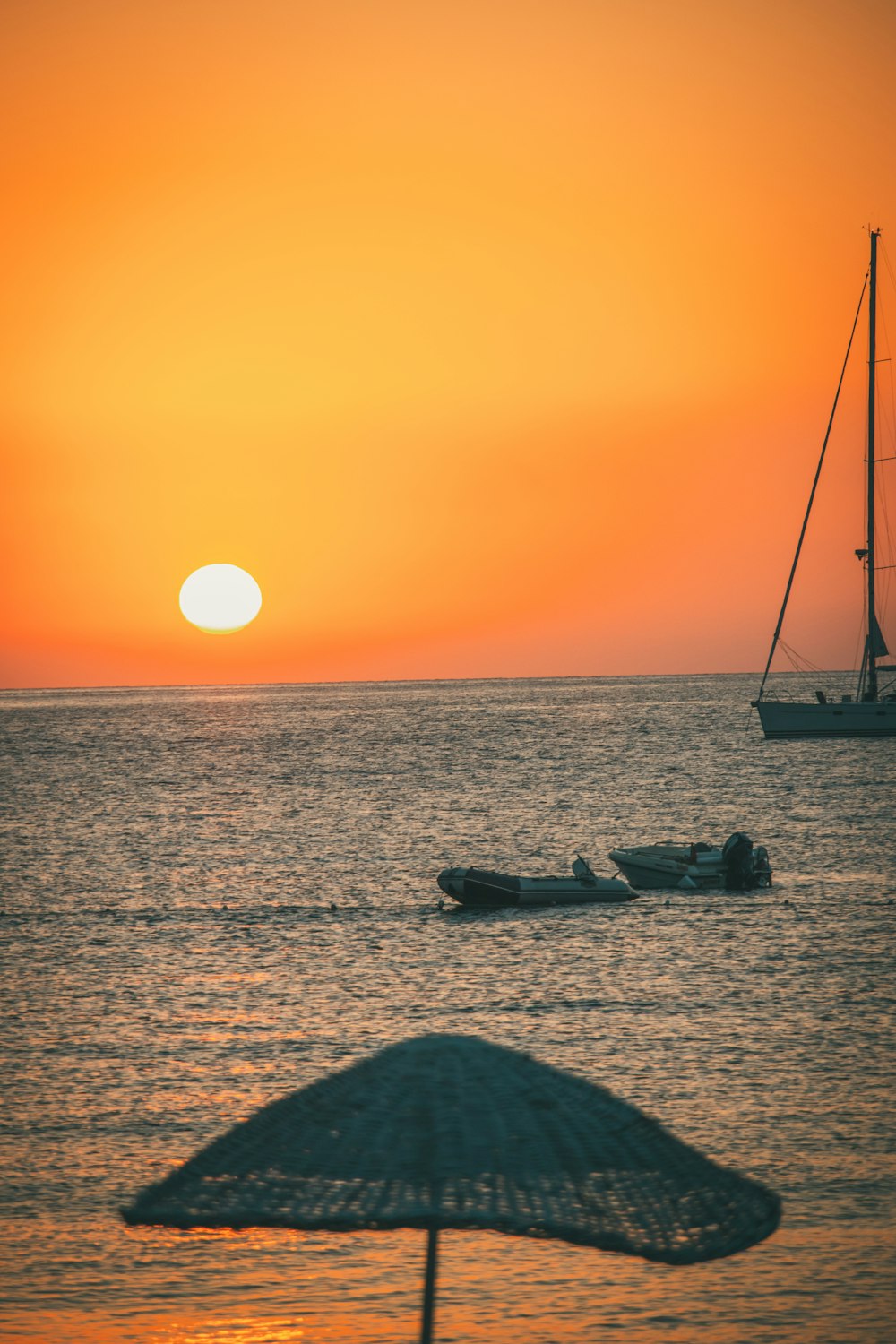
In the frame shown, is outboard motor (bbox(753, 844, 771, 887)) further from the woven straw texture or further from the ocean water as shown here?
the woven straw texture

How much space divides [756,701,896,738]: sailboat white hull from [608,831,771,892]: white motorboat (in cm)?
5234

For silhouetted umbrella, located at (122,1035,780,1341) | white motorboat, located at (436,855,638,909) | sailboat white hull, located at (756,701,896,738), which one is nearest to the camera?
silhouetted umbrella, located at (122,1035,780,1341)

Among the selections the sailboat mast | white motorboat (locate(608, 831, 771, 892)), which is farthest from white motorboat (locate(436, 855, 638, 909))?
the sailboat mast

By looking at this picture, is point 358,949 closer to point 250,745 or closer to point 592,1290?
point 592,1290

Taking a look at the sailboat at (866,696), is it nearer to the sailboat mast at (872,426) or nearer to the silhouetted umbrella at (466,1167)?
the sailboat mast at (872,426)

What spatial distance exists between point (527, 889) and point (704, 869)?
749 centimetres

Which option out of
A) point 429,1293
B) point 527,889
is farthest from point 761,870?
point 429,1293

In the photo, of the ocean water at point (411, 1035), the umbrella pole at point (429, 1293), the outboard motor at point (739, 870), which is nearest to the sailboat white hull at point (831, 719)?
the ocean water at point (411, 1035)

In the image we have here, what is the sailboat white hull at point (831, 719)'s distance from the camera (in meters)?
96.4

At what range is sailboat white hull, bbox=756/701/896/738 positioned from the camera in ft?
316

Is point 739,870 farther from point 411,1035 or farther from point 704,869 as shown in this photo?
point 411,1035

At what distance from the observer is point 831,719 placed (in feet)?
327

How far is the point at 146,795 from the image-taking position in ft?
323

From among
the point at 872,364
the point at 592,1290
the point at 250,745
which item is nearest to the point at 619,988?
the point at 592,1290
